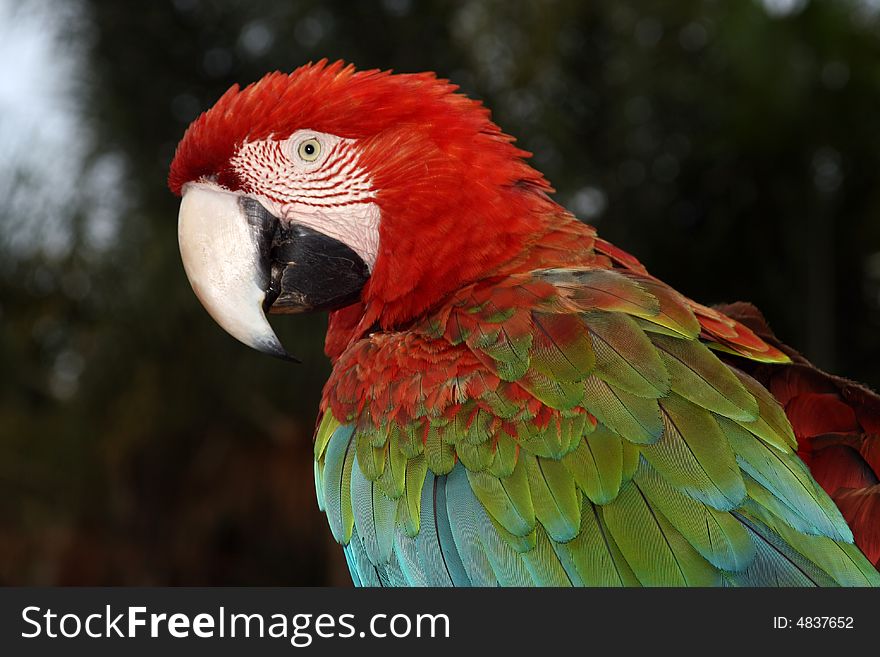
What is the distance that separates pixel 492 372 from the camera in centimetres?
100

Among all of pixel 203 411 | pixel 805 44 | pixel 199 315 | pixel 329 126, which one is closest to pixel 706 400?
pixel 329 126

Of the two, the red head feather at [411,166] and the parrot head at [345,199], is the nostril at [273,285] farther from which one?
the red head feather at [411,166]

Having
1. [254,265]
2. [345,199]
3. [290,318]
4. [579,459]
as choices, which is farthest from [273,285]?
[290,318]

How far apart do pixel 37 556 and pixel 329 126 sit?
3.32 meters

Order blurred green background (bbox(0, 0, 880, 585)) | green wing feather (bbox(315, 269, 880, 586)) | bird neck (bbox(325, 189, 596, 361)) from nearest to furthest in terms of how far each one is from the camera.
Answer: green wing feather (bbox(315, 269, 880, 586)) < bird neck (bbox(325, 189, 596, 361)) < blurred green background (bbox(0, 0, 880, 585))

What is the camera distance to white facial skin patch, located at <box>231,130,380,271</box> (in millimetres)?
1162

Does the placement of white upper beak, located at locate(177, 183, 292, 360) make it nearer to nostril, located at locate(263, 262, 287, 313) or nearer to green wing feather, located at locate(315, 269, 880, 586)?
nostril, located at locate(263, 262, 287, 313)

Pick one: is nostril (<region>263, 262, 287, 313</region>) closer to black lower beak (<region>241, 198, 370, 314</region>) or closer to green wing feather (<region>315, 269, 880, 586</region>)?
black lower beak (<region>241, 198, 370, 314</region>)

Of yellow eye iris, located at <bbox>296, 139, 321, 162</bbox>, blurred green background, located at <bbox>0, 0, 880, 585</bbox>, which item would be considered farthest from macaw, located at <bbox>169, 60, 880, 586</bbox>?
blurred green background, located at <bbox>0, 0, 880, 585</bbox>

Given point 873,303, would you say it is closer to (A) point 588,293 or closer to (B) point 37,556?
(A) point 588,293

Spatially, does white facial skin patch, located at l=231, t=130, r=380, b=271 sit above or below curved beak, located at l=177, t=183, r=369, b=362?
above

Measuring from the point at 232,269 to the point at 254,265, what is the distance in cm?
3

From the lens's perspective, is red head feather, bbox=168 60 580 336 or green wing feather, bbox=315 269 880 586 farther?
red head feather, bbox=168 60 580 336

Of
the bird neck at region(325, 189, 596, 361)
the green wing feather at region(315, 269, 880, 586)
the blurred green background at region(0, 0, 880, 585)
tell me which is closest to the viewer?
the green wing feather at region(315, 269, 880, 586)
